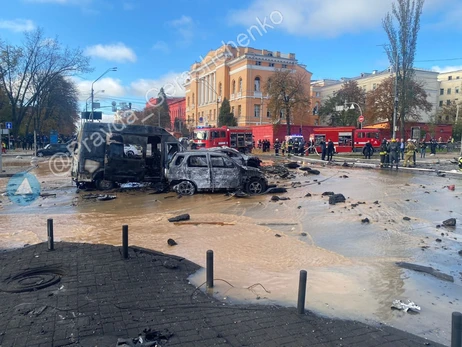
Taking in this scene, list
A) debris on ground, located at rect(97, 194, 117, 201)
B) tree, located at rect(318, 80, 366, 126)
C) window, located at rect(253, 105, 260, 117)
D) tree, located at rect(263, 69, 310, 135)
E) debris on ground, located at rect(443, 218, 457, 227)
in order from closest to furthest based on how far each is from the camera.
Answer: debris on ground, located at rect(443, 218, 457, 227) < debris on ground, located at rect(97, 194, 117, 201) < tree, located at rect(263, 69, 310, 135) < tree, located at rect(318, 80, 366, 126) < window, located at rect(253, 105, 260, 117)

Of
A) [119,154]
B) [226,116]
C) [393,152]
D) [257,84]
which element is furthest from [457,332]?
[257,84]

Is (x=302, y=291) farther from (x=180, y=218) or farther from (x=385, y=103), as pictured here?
(x=385, y=103)

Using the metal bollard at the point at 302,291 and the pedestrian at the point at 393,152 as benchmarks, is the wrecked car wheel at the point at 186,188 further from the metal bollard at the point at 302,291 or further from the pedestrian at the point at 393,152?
the pedestrian at the point at 393,152

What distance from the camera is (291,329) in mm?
4070

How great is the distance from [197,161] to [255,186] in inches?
91.7

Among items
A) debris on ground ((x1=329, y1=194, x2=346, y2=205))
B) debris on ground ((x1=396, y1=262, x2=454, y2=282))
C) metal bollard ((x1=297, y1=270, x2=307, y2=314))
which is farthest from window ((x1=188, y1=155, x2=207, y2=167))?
metal bollard ((x1=297, y1=270, x2=307, y2=314))

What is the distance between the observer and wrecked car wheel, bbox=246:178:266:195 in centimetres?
1392

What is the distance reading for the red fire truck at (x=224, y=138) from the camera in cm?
4131

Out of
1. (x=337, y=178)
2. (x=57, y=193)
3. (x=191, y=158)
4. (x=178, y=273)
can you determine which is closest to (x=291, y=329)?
(x=178, y=273)

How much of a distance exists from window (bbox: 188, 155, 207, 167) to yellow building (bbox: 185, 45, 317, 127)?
51459 mm

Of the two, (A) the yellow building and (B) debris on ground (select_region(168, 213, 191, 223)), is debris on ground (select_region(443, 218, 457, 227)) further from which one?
(A) the yellow building

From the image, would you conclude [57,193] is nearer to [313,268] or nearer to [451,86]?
[313,268]

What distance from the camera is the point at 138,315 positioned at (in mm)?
4332

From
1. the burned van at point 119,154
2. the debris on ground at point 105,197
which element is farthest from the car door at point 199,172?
the debris on ground at point 105,197
